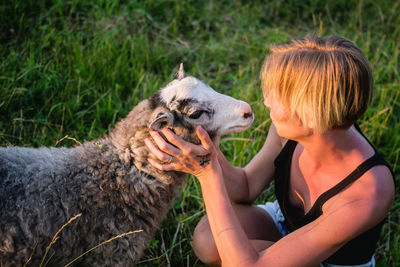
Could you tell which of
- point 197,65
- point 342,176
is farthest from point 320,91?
point 197,65

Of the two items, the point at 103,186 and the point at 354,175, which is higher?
the point at 354,175

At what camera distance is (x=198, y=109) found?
2295 millimetres

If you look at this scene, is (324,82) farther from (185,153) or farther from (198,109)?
(185,153)

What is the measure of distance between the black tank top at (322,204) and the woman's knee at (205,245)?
1.77ft

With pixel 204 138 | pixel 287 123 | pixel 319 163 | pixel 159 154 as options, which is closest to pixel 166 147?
pixel 159 154

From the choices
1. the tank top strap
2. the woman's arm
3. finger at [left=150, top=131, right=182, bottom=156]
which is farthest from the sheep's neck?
the tank top strap

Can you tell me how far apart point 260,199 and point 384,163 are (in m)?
1.50

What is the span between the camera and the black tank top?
83.2 inches

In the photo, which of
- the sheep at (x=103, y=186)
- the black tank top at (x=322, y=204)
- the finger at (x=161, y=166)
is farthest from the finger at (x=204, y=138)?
the black tank top at (x=322, y=204)

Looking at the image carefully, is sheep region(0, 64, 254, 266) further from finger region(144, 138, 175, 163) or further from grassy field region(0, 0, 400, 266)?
grassy field region(0, 0, 400, 266)

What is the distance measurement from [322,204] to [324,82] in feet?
2.37

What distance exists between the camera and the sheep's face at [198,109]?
90.0 inches

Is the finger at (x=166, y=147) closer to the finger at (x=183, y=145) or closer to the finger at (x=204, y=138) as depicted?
the finger at (x=183, y=145)

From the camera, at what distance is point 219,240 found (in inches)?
83.5
